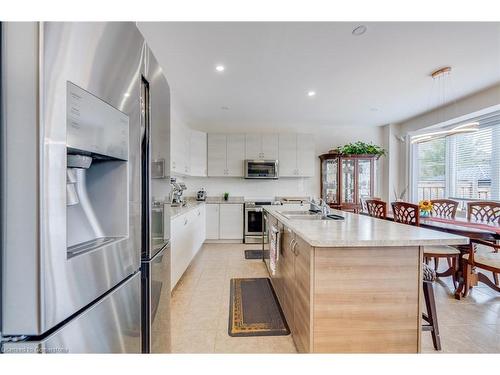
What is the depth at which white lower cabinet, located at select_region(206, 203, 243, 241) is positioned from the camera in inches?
184

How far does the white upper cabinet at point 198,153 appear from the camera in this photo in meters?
4.43

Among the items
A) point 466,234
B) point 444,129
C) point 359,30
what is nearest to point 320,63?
point 359,30

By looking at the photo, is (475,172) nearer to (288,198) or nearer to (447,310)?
(447,310)

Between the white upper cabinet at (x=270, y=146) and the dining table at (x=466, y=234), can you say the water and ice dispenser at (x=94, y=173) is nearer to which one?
the dining table at (x=466, y=234)

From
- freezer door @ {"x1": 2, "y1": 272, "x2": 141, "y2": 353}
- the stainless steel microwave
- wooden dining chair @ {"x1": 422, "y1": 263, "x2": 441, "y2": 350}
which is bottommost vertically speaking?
wooden dining chair @ {"x1": 422, "y1": 263, "x2": 441, "y2": 350}

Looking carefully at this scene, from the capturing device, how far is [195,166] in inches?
177

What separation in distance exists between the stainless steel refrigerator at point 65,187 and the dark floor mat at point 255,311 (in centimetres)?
131

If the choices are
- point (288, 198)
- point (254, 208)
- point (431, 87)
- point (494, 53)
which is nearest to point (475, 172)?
point (431, 87)

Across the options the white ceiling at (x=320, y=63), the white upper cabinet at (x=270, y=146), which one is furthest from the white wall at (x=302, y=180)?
the white ceiling at (x=320, y=63)

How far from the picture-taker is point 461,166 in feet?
13.2

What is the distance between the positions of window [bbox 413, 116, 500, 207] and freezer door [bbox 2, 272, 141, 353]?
480 centimetres

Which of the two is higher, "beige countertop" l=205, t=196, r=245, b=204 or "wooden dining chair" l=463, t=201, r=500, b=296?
"beige countertop" l=205, t=196, r=245, b=204

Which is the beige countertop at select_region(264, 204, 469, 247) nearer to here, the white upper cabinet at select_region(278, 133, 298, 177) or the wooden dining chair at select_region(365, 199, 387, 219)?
the wooden dining chair at select_region(365, 199, 387, 219)

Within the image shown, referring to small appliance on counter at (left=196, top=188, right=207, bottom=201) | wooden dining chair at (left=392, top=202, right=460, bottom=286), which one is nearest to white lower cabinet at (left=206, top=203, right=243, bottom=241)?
small appliance on counter at (left=196, top=188, right=207, bottom=201)
